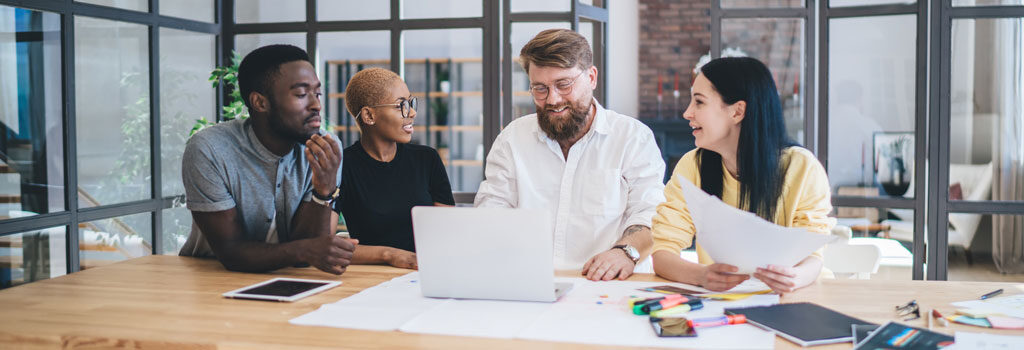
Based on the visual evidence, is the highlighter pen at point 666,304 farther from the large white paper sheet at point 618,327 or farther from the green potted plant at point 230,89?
the green potted plant at point 230,89

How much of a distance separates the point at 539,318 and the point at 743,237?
0.47 meters

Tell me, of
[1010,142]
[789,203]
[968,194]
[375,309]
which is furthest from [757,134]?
[1010,142]

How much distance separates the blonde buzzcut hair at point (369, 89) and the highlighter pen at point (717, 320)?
1.46 metres

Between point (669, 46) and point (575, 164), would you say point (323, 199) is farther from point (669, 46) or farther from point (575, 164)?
point (669, 46)

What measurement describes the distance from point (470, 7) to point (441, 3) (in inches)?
7.5

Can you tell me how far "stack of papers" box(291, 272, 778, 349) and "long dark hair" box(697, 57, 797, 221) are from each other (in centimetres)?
30

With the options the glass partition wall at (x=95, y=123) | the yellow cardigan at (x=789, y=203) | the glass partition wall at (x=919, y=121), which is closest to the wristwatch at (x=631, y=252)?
the yellow cardigan at (x=789, y=203)

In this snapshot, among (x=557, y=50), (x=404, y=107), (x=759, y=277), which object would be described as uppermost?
(x=557, y=50)

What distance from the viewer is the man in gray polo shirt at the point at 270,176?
7.05 ft

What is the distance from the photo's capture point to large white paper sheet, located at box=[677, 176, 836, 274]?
158 cm

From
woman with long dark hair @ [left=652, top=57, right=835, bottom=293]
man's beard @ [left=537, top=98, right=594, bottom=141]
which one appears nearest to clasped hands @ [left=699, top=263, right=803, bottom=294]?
woman with long dark hair @ [left=652, top=57, right=835, bottom=293]

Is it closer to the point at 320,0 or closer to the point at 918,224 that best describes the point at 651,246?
the point at 918,224

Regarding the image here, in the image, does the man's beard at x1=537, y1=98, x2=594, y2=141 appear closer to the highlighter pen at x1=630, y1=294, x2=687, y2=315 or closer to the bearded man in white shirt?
the bearded man in white shirt

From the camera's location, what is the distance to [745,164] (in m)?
2.12
